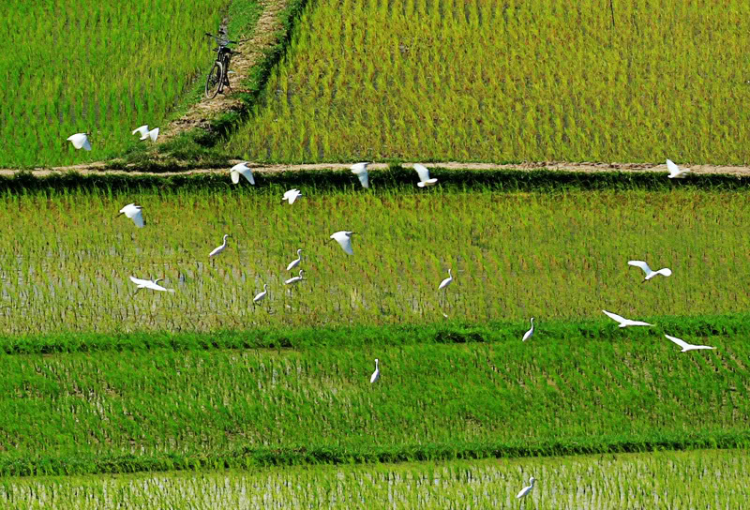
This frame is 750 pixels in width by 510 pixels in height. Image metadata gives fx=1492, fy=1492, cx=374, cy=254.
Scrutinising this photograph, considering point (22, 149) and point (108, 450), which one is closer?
point (108, 450)

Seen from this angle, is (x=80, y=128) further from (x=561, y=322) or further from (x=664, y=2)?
(x=664, y=2)

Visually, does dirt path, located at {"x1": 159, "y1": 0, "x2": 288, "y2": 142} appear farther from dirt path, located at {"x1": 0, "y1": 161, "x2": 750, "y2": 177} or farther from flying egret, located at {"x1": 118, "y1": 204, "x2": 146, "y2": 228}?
flying egret, located at {"x1": 118, "y1": 204, "x2": 146, "y2": 228}


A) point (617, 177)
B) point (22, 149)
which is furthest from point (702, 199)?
point (22, 149)

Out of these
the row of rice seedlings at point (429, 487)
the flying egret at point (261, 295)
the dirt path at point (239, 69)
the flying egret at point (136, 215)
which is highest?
the flying egret at point (136, 215)

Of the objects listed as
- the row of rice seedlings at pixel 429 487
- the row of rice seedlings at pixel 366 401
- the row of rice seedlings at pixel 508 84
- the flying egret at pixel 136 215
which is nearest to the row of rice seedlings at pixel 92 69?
the row of rice seedlings at pixel 508 84

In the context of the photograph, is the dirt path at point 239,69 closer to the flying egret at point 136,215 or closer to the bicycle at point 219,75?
the bicycle at point 219,75

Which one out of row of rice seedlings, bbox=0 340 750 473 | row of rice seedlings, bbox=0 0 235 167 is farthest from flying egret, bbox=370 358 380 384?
row of rice seedlings, bbox=0 0 235 167

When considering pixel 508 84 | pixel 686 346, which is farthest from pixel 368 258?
pixel 508 84
